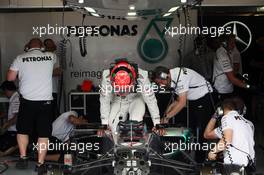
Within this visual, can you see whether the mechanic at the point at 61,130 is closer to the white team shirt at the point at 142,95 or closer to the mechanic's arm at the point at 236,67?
the white team shirt at the point at 142,95

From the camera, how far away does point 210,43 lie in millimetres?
7492

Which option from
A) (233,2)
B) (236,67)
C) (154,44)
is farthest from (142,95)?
(154,44)

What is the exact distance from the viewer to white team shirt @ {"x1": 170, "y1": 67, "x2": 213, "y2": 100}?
5.68 meters

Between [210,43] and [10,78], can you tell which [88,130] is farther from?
[210,43]

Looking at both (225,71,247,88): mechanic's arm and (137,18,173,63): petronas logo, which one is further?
(137,18,173,63): petronas logo

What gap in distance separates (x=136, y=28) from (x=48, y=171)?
16.7ft

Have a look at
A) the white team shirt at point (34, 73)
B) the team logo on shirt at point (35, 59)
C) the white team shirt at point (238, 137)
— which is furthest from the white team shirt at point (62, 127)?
the white team shirt at point (238, 137)

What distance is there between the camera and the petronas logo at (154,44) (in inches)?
331

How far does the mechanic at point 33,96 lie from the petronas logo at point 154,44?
2.73m

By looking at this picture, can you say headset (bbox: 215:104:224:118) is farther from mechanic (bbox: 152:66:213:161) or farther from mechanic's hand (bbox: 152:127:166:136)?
mechanic (bbox: 152:66:213:161)

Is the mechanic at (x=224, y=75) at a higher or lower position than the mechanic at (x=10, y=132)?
higher

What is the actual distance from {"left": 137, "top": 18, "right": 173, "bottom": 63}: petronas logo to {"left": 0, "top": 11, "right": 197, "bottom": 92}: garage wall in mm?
45

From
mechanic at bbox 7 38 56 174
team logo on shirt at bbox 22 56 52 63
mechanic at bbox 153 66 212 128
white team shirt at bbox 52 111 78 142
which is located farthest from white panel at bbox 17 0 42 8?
mechanic at bbox 153 66 212 128

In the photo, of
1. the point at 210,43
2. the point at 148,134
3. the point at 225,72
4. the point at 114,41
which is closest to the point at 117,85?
the point at 148,134
